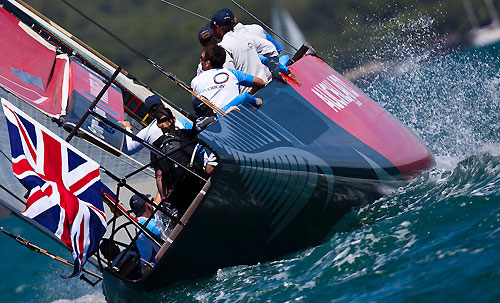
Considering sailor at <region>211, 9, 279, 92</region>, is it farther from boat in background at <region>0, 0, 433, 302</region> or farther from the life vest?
the life vest

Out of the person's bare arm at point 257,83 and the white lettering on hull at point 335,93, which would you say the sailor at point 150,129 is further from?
the white lettering on hull at point 335,93

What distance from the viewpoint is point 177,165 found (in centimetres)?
466

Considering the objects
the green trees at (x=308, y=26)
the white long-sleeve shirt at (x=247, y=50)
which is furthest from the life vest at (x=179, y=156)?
the green trees at (x=308, y=26)

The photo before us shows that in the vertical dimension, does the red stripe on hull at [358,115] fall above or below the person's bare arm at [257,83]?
above

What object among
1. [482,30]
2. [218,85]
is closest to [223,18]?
[218,85]

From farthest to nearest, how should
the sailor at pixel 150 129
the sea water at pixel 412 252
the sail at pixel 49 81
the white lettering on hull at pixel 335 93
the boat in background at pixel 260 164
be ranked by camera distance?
the white lettering on hull at pixel 335 93 < the sail at pixel 49 81 < the sailor at pixel 150 129 < the boat in background at pixel 260 164 < the sea water at pixel 412 252

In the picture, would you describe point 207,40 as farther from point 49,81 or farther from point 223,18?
point 49,81

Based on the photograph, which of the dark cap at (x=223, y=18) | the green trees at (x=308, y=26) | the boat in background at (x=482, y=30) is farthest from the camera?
the boat in background at (x=482, y=30)

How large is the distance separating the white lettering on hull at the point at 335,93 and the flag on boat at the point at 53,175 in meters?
1.89

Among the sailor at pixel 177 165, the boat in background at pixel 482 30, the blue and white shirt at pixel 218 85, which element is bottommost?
the sailor at pixel 177 165

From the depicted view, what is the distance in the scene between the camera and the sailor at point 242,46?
5.27 m

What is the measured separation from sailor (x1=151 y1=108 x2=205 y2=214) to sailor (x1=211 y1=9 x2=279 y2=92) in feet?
2.34

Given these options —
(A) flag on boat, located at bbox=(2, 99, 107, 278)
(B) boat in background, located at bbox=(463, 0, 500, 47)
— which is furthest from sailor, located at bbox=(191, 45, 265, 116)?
(B) boat in background, located at bbox=(463, 0, 500, 47)

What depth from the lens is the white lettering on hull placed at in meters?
5.60
